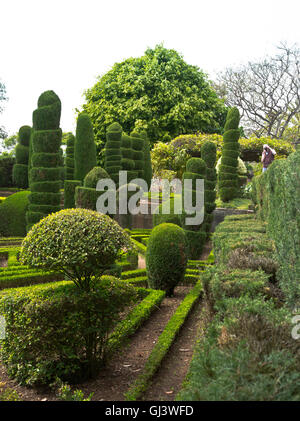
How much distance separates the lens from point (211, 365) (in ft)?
9.12

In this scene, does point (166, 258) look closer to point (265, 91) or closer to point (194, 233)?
point (194, 233)

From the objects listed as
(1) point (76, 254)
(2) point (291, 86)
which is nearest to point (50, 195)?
(1) point (76, 254)

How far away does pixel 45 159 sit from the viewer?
547 inches

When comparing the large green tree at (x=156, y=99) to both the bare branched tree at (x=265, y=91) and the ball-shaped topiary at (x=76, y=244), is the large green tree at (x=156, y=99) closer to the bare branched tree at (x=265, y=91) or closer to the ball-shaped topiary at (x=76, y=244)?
the bare branched tree at (x=265, y=91)

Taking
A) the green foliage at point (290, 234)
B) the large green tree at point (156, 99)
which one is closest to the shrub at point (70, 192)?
the green foliage at point (290, 234)

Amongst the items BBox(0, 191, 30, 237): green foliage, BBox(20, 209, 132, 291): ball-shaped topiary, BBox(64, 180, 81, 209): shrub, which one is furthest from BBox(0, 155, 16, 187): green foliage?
BBox(20, 209, 132, 291): ball-shaped topiary

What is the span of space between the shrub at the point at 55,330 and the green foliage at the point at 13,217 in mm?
10534

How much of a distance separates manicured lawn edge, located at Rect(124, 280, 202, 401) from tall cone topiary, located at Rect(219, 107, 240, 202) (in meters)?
11.8

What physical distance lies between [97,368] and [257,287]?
2194 mm

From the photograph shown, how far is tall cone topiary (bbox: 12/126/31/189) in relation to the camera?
2362cm

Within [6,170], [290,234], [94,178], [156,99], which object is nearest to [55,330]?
[290,234]

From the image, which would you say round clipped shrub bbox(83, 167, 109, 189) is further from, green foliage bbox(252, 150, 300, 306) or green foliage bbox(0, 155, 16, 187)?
green foliage bbox(0, 155, 16, 187)

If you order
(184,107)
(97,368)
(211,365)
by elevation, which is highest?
(184,107)
